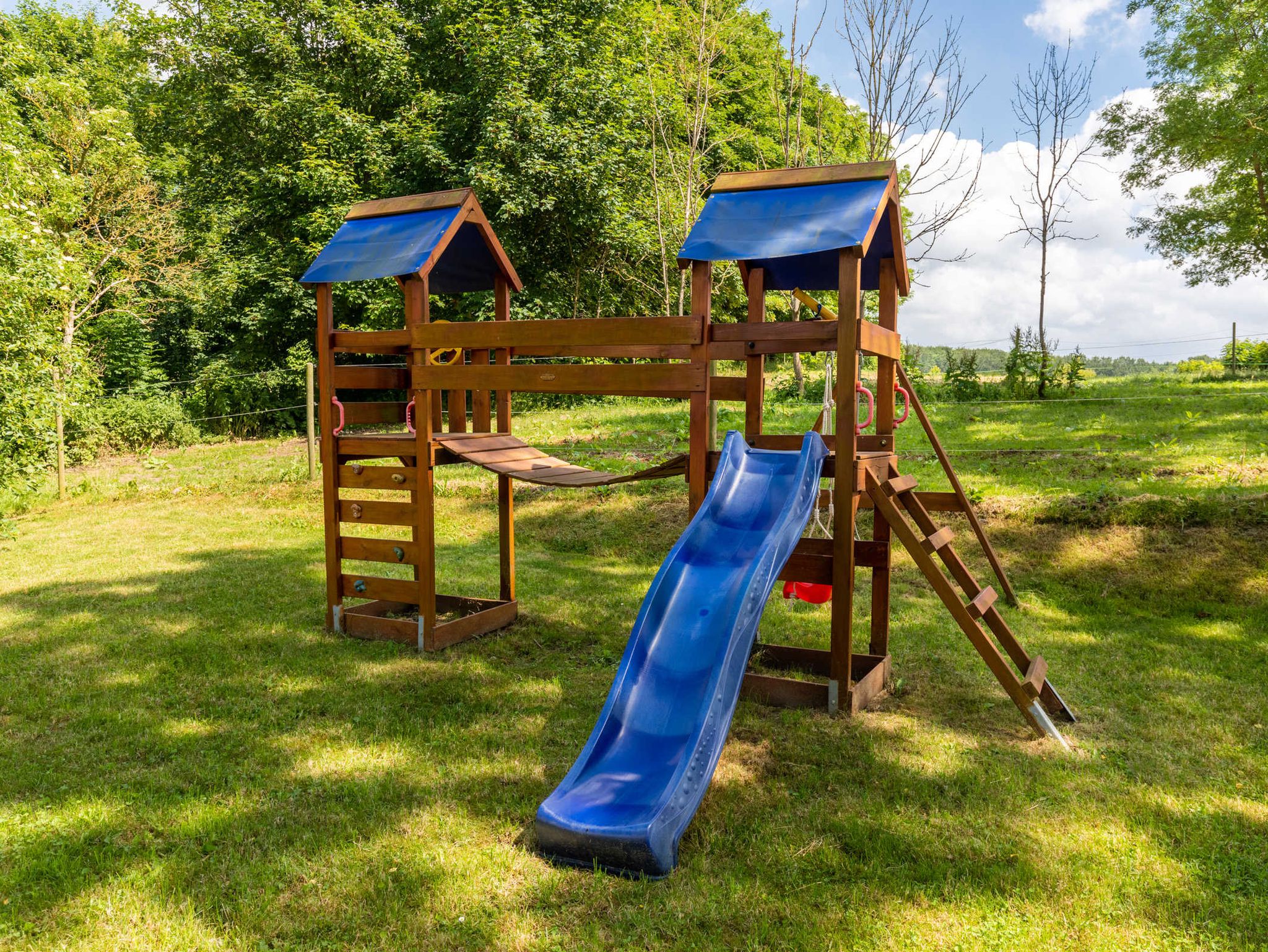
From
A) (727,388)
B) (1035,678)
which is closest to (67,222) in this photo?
(727,388)

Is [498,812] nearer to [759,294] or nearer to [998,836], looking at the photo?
[998,836]

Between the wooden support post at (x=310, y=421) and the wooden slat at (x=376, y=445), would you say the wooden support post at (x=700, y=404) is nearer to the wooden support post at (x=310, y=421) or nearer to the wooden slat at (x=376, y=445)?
the wooden slat at (x=376, y=445)

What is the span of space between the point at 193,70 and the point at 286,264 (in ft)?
20.7

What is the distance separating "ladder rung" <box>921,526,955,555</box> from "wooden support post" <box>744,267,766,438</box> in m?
1.28

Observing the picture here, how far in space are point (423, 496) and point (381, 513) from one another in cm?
41

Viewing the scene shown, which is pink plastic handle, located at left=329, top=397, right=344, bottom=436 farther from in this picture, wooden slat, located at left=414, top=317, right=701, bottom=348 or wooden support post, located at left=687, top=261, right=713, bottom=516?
wooden support post, located at left=687, top=261, right=713, bottom=516

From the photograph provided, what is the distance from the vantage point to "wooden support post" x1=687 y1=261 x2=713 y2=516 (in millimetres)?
5398

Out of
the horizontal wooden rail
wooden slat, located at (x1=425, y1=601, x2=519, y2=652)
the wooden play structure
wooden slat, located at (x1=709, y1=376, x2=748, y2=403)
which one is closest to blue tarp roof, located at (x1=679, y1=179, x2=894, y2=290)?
the wooden play structure

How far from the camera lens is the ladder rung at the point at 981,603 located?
514 cm

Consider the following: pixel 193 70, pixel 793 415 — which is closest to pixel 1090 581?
pixel 793 415

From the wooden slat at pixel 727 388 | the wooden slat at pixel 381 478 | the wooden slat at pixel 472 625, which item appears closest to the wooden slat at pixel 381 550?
the wooden slat at pixel 381 478

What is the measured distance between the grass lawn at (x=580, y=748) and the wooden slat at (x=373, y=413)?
1.77 m

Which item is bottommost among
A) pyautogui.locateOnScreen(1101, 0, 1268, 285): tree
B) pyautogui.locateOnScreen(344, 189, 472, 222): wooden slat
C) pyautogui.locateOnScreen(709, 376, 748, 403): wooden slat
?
pyautogui.locateOnScreen(709, 376, 748, 403): wooden slat

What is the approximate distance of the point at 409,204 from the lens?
23.2 ft
